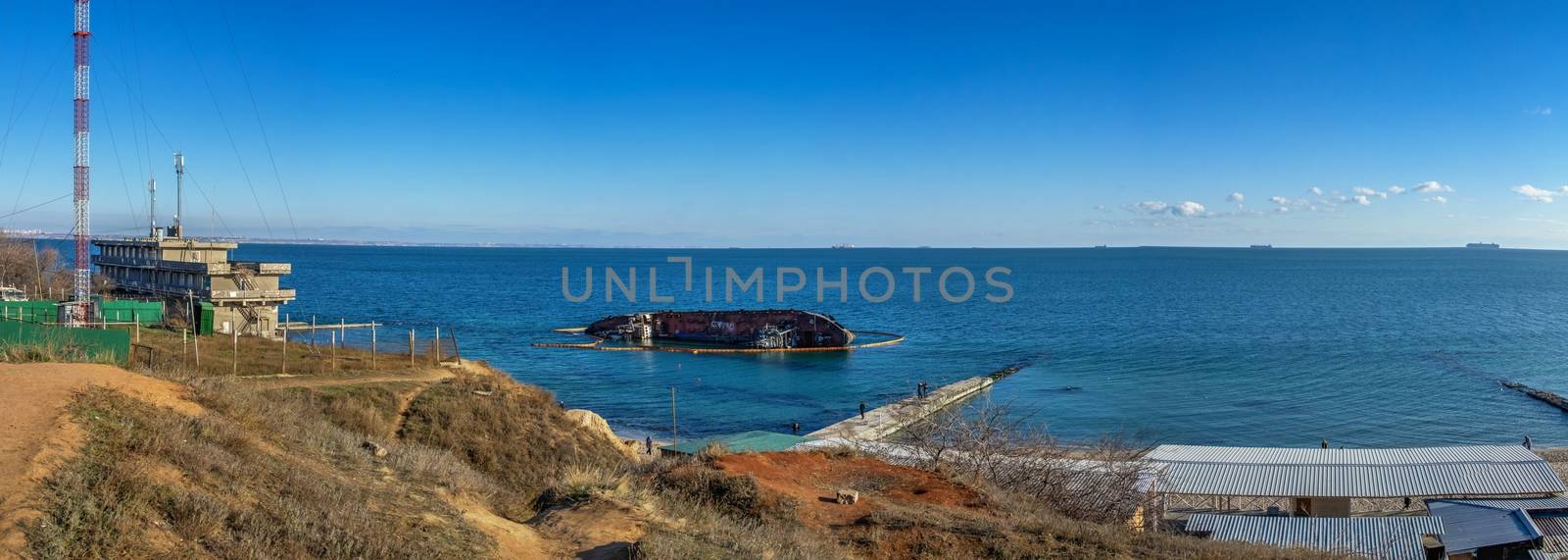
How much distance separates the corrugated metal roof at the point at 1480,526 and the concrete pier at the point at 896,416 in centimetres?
1350

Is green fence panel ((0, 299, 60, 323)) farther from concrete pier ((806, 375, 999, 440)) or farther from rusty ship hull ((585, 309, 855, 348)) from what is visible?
rusty ship hull ((585, 309, 855, 348))

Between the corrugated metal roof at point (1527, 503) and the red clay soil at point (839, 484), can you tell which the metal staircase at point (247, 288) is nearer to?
the red clay soil at point (839, 484)

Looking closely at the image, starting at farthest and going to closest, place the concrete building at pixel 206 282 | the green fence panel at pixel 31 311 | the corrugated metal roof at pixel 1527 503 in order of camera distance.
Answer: the concrete building at pixel 206 282 → the green fence panel at pixel 31 311 → the corrugated metal roof at pixel 1527 503

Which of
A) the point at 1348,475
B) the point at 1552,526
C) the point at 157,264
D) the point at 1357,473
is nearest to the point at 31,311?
the point at 157,264

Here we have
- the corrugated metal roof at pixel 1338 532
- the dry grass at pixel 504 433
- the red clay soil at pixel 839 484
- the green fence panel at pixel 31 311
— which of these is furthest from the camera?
the green fence panel at pixel 31 311

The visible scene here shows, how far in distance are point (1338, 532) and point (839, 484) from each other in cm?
923

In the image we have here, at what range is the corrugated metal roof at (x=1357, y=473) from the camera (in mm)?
20672

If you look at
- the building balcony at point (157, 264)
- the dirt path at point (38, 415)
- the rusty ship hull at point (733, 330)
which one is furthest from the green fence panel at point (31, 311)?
the rusty ship hull at point (733, 330)

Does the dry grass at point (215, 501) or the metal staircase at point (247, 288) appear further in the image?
the metal staircase at point (247, 288)

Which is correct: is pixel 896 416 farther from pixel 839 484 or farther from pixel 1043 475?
pixel 839 484

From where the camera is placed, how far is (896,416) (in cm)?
3469

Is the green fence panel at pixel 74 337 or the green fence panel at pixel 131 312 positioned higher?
the green fence panel at pixel 74 337

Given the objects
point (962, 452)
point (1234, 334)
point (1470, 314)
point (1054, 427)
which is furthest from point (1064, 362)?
point (1470, 314)

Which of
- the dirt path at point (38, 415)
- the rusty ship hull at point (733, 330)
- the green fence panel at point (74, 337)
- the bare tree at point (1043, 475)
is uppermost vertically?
the dirt path at point (38, 415)
